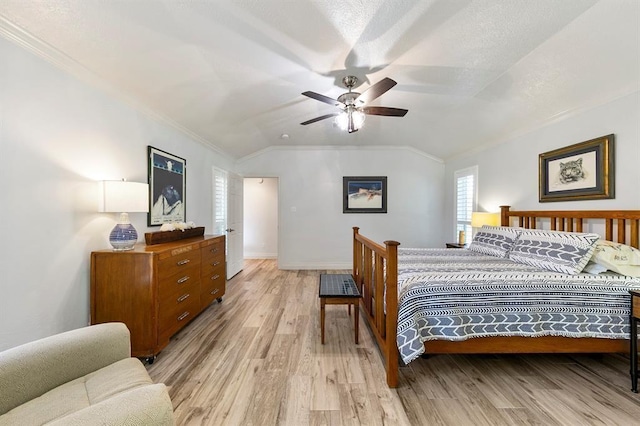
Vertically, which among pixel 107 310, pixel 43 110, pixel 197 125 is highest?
pixel 197 125

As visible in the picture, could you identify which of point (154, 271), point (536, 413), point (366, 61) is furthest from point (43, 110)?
point (536, 413)

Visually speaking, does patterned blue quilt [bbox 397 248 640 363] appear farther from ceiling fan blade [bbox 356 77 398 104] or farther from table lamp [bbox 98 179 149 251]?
table lamp [bbox 98 179 149 251]

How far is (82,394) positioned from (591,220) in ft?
13.6

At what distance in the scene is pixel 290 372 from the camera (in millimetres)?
2084

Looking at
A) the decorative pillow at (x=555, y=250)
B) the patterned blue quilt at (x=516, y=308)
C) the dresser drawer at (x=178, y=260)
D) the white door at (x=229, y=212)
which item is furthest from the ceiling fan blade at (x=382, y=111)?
the white door at (x=229, y=212)

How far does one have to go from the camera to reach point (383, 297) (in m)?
2.19

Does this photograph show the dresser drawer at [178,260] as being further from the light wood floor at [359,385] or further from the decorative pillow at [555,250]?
the decorative pillow at [555,250]

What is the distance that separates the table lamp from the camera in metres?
2.17

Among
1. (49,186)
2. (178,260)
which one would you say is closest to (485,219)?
(178,260)

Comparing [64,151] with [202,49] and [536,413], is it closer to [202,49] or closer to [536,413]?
[202,49]

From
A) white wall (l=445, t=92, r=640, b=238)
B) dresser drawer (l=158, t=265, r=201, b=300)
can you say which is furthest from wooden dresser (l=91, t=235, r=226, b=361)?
white wall (l=445, t=92, r=640, b=238)

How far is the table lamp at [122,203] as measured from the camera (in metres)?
2.17

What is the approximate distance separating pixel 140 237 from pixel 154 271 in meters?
0.86

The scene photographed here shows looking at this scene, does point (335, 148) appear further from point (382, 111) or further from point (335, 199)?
point (382, 111)
